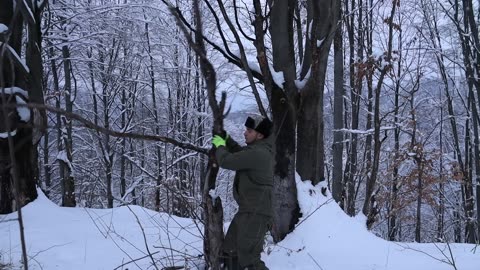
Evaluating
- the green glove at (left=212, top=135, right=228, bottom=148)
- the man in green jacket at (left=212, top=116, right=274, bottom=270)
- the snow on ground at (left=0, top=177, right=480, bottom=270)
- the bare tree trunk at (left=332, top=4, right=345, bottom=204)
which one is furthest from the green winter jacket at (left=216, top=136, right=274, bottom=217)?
the bare tree trunk at (left=332, top=4, right=345, bottom=204)

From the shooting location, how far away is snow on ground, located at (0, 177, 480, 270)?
4375 millimetres

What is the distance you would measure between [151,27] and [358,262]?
17.1m

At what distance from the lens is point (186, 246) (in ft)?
16.9

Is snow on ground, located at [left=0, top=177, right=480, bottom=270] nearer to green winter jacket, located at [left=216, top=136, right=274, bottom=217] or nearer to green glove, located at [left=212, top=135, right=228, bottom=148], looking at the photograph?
green winter jacket, located at [left=216, top=136, right=274, bottom=217]

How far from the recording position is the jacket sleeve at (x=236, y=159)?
3.50 m

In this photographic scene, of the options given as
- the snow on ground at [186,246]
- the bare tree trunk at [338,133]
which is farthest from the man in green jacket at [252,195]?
the bare tree trunk at [338,133]

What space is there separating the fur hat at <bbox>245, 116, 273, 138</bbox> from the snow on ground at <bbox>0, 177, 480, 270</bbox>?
3.71 feet

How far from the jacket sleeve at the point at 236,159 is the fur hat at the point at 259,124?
27cm

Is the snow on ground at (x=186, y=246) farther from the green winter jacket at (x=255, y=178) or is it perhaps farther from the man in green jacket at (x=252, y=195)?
the green winter jacket at (x=255, y=178)

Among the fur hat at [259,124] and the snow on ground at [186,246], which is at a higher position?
the fur hat at [259,124]

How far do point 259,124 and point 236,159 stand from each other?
507 millimetres

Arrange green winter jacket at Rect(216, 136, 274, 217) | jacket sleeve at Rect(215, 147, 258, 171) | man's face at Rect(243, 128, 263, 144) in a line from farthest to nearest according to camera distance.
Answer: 1. man's face at Rect(243, 128, 263, 144)
2. green winter jacket at Rect(216, 136, 274, 217)
3. jacket sleeve at Rect(215, 147, 258, 171)

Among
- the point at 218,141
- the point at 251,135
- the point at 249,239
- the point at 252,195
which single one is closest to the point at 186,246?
the point at 249,239

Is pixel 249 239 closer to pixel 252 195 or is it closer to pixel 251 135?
pixel 252 195
